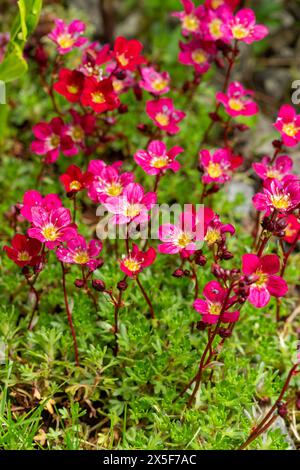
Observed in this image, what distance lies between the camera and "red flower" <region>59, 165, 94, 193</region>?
8.01 feet

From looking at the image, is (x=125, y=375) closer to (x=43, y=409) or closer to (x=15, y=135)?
(x=43, y=409)

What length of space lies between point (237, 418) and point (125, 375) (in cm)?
48

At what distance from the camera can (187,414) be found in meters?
2.36

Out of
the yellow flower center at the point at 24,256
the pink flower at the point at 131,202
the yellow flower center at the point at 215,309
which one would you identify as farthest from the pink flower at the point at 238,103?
the yellow flower center at the point at 24,256

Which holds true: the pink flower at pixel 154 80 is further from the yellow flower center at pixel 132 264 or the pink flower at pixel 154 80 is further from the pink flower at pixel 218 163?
the yellow flower center at pixel 132 264

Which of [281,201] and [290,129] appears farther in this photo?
[290,129]

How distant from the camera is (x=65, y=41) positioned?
2.93 m

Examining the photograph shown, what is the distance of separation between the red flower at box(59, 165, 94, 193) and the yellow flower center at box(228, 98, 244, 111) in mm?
852

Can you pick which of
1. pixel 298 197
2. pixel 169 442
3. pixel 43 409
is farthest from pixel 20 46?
pixel 169 442

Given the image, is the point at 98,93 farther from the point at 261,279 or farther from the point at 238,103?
the point at 261,279

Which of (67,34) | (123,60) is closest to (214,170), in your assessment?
(123,60)

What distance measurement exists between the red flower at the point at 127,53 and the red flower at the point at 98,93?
0.61 ft

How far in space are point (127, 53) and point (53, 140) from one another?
53cm

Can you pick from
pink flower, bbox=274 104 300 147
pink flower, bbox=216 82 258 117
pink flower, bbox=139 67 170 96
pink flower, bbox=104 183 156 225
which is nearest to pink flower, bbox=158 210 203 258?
pink flower, bbox=104 183 156 225
